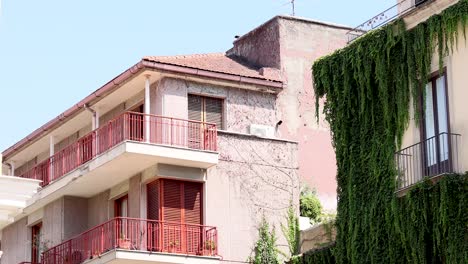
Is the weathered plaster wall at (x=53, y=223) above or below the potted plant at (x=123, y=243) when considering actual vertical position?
above

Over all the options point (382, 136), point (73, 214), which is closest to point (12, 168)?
point (73, 214)

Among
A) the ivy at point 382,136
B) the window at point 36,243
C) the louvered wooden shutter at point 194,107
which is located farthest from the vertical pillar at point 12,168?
the ivy at point 382,136

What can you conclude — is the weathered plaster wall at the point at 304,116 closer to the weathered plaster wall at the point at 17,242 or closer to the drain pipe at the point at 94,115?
the drain pipe at the point at 94,115

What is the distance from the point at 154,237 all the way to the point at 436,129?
1154 centimetres

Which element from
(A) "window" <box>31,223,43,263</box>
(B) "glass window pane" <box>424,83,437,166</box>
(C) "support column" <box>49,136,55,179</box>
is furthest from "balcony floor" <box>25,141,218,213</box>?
(B) "glass window pane" <box>424,83,437,166</box>

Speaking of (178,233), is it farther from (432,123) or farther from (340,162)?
→ (432,123)

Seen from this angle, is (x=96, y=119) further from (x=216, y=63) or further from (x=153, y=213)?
(x=153, y=213)

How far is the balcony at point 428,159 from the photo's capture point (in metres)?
27.6

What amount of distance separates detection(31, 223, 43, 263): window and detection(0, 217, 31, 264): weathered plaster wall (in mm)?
195

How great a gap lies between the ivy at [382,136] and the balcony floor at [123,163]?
22.5 ft

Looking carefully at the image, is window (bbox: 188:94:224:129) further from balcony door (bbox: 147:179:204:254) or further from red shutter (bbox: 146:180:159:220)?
red shutter (bbox: 146:180:159:220)

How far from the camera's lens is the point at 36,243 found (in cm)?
4469

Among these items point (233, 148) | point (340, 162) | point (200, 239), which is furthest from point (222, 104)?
point (340, 162)

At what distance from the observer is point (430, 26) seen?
94.1 feet
